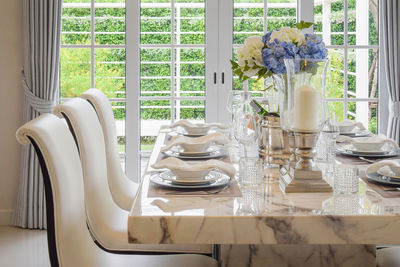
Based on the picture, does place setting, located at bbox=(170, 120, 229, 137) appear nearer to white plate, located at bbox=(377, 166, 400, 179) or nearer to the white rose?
the white rose

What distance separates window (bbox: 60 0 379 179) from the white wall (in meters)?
0.35

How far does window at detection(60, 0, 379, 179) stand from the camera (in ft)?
14.9

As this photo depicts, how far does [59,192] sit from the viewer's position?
1742mm

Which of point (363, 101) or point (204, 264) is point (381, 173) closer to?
point (204, 264)

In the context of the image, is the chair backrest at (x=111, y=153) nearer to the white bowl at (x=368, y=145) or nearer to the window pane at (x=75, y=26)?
the white bowl at (x=368, y=145)

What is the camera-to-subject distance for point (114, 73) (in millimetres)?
4629

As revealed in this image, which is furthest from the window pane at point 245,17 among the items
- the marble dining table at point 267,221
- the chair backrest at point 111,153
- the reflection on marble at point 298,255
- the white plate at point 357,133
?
the marble dining table at point 267,221

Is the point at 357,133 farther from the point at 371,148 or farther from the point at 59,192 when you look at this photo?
the point at 59,192

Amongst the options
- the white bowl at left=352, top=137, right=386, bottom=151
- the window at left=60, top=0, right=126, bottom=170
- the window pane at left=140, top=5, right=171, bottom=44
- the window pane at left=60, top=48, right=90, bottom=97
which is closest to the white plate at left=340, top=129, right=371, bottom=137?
the white bowl at left=352, top=137, right=386, bottom=151

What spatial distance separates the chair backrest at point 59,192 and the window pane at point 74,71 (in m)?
2.74

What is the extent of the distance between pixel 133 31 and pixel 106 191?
7.22 feet

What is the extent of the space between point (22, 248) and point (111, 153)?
1.42 meters

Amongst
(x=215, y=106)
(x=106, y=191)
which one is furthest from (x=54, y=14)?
(x=106, y=191)

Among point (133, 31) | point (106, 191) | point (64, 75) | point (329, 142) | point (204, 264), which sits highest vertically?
point (133, 31)
